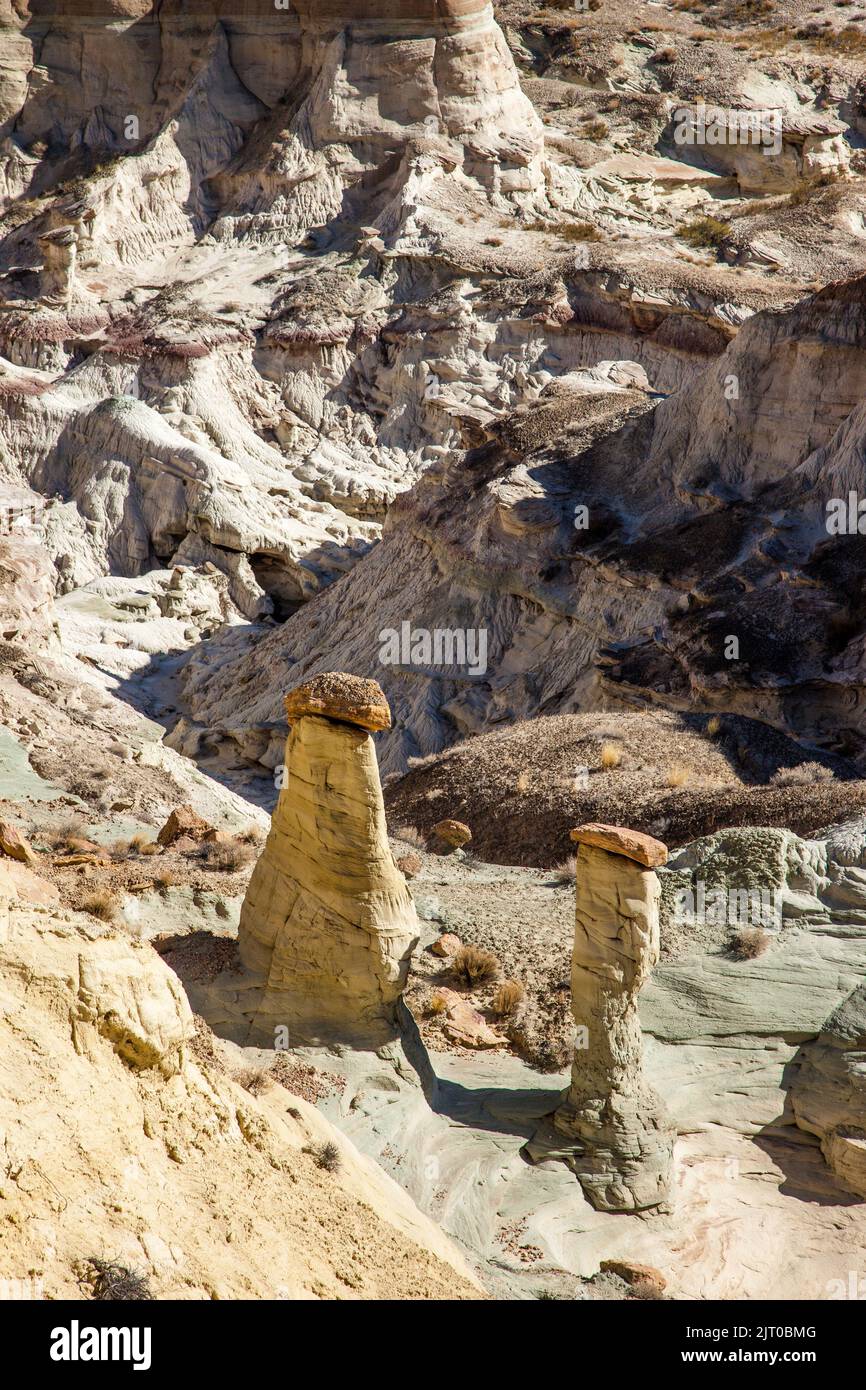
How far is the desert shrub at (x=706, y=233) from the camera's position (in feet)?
166

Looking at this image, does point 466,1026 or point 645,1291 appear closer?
point 645,1291

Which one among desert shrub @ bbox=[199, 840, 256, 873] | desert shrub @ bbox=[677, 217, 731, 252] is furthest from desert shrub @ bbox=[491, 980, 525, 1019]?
desert shrub @ bbox=[677, 217, 731, 252]

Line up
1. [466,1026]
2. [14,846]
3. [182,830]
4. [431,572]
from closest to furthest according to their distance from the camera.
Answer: [466,1026] < [14,846] < [182,830] < [431,572]

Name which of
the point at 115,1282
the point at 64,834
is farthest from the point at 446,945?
the point at 115,1282

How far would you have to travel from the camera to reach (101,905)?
527 inches

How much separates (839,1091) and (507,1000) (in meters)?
3.19

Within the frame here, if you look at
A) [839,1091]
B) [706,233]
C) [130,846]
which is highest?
[706,233]

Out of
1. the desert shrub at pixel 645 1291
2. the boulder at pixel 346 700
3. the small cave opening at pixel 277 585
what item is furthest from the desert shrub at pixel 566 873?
the small cave opening at pixel 277 585

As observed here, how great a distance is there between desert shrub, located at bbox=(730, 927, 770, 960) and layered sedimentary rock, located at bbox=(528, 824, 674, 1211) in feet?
9.24

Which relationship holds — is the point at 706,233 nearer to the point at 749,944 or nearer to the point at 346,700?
the point at 749,944

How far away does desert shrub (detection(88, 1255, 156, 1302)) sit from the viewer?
22.7 ft

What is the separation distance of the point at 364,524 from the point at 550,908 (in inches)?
1115

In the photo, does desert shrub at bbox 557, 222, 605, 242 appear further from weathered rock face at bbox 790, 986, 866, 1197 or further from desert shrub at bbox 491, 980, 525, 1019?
weathered rock face at bbox 790, 986, 866, 1197
